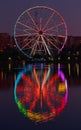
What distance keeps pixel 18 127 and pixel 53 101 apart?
5.27 metres

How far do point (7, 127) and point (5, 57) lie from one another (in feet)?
300

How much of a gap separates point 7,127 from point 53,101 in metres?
5.31

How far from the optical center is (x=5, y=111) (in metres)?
11.6

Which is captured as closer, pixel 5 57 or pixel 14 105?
pixel 14 105

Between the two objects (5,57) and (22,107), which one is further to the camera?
(5,57)

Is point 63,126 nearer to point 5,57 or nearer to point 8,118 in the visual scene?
point 8,118

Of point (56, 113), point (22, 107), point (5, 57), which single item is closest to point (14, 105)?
point (22, 107)

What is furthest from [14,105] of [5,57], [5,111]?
[5,57]

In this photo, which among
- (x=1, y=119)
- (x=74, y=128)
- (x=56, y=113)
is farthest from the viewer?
(x=56, y=113)

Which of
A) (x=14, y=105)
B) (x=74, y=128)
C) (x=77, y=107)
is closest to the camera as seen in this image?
(x=74, y=128)

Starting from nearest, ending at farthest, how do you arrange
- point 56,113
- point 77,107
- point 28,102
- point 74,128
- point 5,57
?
1. point 74,128
2. point 56,113
3. point 77,107
4. point 28,102
5. point 5,57

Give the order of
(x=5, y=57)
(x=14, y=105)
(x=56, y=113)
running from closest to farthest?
(x=56, y=113), (x=14, y=105), (x=5, y=57)

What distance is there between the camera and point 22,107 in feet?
41.4

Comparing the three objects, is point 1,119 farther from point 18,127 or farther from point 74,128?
point 74,128
